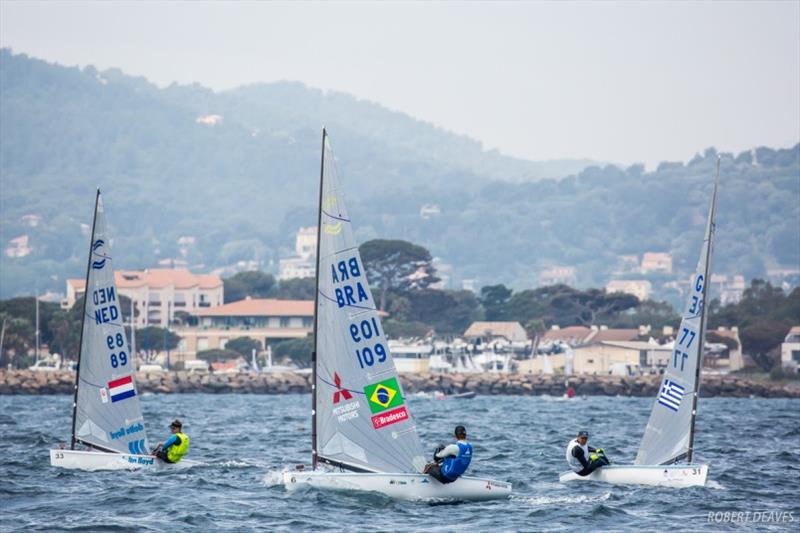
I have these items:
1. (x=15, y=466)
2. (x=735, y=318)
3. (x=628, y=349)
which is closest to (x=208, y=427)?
(x=15, y=466)

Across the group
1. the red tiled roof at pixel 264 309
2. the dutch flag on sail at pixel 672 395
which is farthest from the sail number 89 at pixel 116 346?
the red tiled roof at pixel 264 309

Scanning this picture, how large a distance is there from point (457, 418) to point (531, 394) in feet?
137

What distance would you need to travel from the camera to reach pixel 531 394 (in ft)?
374

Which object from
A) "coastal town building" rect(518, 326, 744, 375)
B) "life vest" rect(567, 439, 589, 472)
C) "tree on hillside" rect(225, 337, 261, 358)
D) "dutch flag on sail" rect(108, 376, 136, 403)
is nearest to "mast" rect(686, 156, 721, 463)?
"life vest" rect(567, 439, 589, 472)

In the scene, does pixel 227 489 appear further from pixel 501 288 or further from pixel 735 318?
pixel 501 288

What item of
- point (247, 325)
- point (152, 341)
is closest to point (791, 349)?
point (247, 325)

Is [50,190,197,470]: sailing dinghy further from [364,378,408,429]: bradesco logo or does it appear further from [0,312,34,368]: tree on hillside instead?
[0,312,34,368]: tree on hillside

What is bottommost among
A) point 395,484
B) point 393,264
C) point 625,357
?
point 625,357

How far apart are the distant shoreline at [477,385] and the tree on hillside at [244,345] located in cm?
3559

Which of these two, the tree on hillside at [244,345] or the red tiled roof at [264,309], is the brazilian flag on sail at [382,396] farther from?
the red tiled roof at [264,309]

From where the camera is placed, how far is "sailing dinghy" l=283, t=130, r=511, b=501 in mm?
29609

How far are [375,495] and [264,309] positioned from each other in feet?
435

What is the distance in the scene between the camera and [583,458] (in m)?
34.4

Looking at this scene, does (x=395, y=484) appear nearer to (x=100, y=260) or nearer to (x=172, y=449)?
(x=172, y=449)
